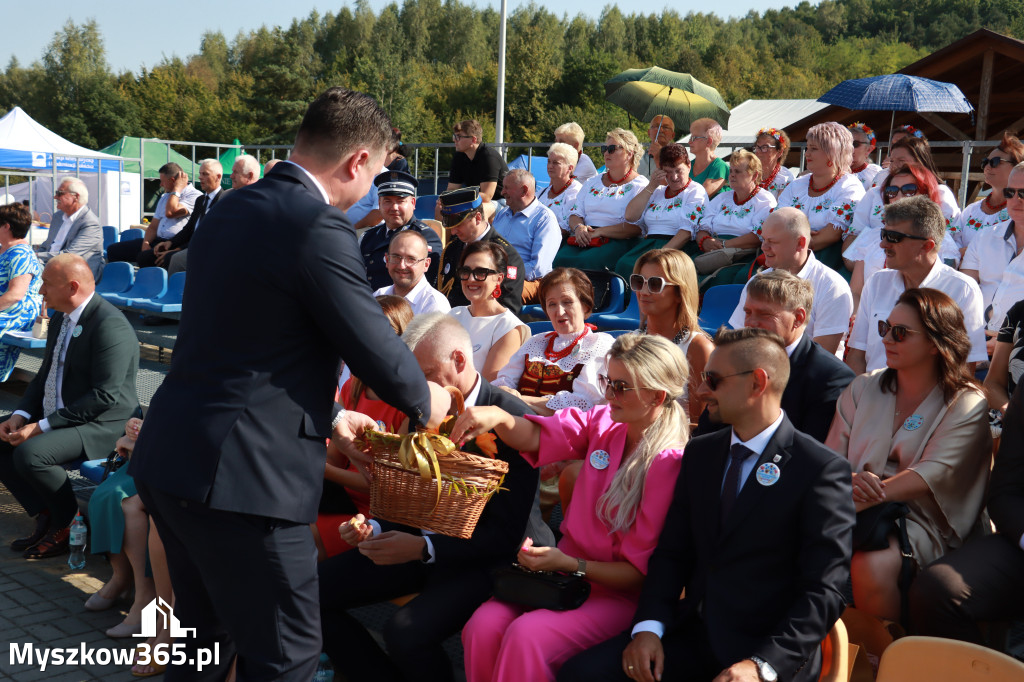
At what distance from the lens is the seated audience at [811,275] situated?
14.8ft

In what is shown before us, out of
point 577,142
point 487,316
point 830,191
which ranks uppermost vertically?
point 577,142

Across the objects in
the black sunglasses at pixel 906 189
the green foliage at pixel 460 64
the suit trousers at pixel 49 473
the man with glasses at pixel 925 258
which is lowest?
the suit trousers at pixel 49 473

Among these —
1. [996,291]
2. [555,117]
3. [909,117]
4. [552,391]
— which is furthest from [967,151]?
[555,117]

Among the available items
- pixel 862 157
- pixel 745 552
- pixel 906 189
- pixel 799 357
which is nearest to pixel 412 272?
pixel 799 357

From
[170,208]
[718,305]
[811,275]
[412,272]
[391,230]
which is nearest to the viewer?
[811,275]

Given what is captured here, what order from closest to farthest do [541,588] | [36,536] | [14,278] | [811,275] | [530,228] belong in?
[541,588] → [811,275] → [36,536] → [530,228] → [14,278]

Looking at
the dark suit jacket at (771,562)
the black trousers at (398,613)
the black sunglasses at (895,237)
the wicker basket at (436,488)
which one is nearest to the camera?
the dark suit jacket at (771,562)

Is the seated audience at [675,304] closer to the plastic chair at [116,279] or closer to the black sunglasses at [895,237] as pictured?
the black sunglasses at [895,237]

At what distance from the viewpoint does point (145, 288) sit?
8.80 m

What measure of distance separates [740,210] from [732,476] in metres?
4.42

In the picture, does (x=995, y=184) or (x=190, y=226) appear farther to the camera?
(x=190, y=226)

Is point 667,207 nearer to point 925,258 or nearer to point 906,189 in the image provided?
point 906,189

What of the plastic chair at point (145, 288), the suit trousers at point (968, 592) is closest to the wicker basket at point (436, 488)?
the suit trousers at point (968, 592)

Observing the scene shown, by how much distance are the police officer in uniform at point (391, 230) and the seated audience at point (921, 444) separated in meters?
3.80
